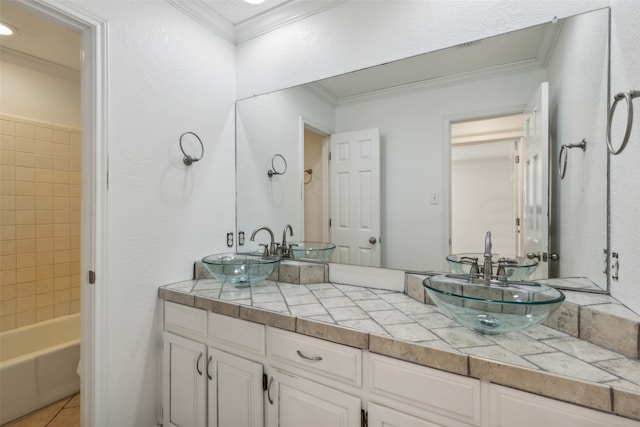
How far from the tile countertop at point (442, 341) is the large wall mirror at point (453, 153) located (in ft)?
1.12

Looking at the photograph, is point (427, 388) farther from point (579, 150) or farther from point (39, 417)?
point (39, 417)

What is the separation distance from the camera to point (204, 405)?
1477mm

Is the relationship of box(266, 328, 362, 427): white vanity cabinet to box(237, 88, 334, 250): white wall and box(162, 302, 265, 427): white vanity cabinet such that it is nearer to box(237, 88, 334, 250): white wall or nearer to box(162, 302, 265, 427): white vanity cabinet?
box(162, 302, 265, 427): white vanity cabinet

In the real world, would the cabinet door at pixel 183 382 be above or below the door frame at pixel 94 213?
below

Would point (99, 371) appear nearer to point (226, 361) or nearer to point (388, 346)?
point (226, 361)

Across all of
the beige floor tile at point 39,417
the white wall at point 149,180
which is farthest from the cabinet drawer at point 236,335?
the beige floor tile at point 39,417

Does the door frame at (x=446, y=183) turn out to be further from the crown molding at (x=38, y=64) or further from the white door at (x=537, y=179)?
the crown molding at (x=38, y=64)

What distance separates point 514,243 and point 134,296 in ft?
6.09

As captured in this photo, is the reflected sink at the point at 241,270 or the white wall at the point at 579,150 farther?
the reflected sink at the point at 241,270

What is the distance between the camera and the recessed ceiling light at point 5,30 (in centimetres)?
190

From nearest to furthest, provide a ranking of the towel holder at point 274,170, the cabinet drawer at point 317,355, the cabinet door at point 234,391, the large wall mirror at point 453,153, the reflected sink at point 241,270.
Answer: the cabinet drawer at point 317,355, the large wall mirror at point 453,153, the cabinet door at point 234,391, the reflected sink at point 241,270, the towel holder at point 274,170

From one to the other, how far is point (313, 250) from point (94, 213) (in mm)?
→ 1130

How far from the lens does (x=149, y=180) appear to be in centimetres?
165

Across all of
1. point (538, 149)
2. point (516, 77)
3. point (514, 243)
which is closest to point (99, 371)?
point (514, 243)
